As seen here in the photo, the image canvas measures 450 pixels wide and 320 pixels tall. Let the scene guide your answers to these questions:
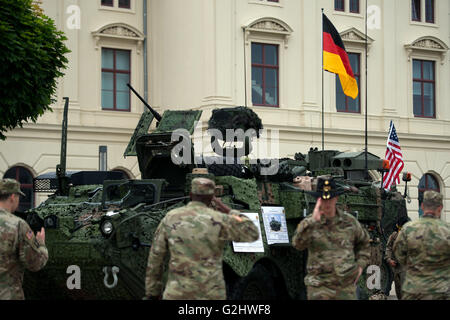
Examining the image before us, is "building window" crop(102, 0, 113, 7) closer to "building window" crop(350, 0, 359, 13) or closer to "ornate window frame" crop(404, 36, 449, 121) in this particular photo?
"building window" crop(350, 0, 359, 13)

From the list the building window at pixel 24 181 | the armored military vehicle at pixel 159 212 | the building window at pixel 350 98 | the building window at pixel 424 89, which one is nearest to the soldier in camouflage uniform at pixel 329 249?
the armored military vehicle at pixel 159 212

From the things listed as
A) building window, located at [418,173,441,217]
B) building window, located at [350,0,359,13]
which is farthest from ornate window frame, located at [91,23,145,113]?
building window, located at [418,173,441,217]

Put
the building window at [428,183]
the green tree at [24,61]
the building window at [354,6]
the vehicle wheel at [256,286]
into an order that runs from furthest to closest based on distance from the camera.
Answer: the building window at [428,183] < the building window at [354,6] < the green tree at [24,61] < the vehicle wheel at [256,286]

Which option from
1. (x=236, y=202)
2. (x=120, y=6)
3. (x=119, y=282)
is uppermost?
(x=120, y=6)

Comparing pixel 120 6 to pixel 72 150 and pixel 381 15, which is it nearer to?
pixel 72 150

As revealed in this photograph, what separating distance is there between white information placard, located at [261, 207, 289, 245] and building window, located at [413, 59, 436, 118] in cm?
2317

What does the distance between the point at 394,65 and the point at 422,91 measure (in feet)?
5.84

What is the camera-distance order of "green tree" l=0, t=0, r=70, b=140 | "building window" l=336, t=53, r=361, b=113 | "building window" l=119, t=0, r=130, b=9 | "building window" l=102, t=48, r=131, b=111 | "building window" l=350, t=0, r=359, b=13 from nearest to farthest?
"green tree" l=0, t=0, r=70, b=140 < "building window" l=102, t=48, r=131, b=111 < "building window" l=119, t=0, r=130, b=9 < "building window" l=336, t=53, r=361, b=113 < "building window" l=350, t=0, r=359, b=13

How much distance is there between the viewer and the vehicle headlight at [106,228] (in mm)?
11297

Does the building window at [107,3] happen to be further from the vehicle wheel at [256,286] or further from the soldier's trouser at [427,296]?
the soldier's trouser at [427,296]

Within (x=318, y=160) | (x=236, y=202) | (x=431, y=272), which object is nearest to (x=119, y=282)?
(x=236, y=202)

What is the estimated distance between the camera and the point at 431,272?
9.06 metres

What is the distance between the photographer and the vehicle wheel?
11.6 metres

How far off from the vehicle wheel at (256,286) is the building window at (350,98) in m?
21.4
